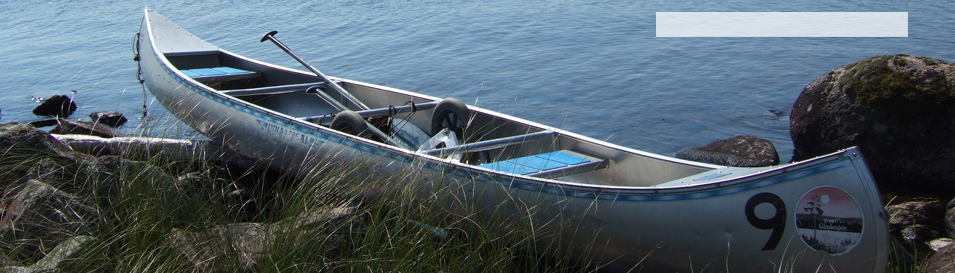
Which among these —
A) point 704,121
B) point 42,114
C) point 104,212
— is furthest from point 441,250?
point 42,114

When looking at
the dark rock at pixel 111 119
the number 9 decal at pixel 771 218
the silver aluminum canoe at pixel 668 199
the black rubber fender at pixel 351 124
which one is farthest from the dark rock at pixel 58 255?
the dark rock at pixel 111 119

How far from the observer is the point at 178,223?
169 inches

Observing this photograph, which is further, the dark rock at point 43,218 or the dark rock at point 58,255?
the dark rock at point 43,218

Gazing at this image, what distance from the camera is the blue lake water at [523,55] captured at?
11.4m

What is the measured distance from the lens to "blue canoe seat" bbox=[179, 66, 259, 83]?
9305 mm

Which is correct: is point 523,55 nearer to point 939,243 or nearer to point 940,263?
point 939,243

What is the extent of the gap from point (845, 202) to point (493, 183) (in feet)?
7.35

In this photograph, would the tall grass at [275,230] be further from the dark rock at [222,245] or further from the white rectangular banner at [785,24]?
the white rectangular banner at [785,24]

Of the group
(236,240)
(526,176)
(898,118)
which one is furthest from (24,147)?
(898,118)

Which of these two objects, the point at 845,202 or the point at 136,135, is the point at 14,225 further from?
the point at 845,202

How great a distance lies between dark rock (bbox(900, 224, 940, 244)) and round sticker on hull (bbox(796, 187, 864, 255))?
6.62 ft

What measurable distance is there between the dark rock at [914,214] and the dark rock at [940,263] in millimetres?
1050

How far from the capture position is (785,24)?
17328 mm

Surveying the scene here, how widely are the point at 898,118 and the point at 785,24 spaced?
10498 mm
